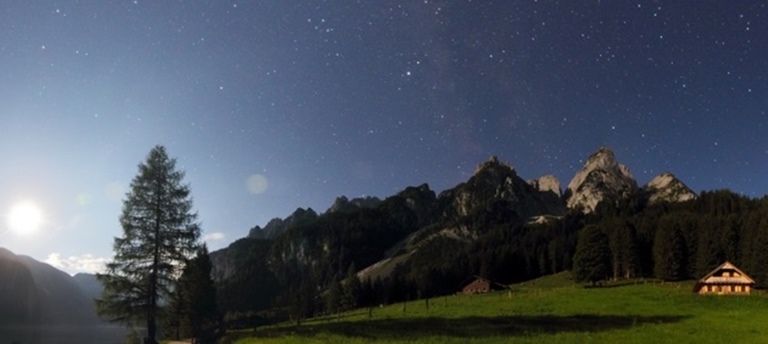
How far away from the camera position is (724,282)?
264 feet

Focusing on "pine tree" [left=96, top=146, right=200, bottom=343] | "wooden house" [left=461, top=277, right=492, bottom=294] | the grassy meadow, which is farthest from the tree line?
"wooden house" [left=461, top=277, right=492, bottom=294]

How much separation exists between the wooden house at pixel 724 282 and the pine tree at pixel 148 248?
7684 centimetres

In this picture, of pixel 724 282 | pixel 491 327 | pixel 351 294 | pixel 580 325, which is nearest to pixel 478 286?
pixel 351 294

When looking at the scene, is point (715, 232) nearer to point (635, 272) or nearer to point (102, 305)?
point (635, 272)

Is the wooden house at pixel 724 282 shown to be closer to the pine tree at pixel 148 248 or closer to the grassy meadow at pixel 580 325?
the grassy meadow at pixel 580 325

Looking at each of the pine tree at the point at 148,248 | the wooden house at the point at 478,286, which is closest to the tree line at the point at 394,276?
the pine tree at the point at 148,248

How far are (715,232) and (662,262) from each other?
56.3ft

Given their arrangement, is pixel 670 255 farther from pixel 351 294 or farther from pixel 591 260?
pixel 351 294

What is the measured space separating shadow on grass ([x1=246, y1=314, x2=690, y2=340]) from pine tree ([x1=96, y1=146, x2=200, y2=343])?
870cm

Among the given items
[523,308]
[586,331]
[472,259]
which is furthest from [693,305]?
[472,259]

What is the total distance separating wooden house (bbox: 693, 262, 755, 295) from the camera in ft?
262

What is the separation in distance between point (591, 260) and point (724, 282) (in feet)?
102

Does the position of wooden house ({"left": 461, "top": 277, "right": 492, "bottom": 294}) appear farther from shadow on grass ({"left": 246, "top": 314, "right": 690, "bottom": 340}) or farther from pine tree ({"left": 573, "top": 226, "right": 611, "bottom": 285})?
shadow on grass ({"left": 246, "top": 314, "right": 690, "bottom": 340})

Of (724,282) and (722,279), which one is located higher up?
(722,279)
